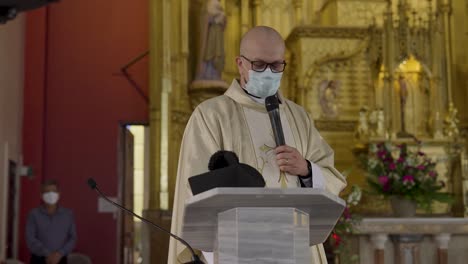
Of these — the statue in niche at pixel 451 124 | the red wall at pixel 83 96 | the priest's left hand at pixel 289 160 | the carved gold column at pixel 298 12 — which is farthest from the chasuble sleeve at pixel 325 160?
the red wall at pixel 83 96

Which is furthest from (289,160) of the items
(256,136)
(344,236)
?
(344,236)

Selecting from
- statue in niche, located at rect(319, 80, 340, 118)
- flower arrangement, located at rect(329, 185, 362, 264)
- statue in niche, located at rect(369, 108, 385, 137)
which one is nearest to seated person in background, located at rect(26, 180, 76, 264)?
flower arrangement, located at rect(329, 185, 362, 264)

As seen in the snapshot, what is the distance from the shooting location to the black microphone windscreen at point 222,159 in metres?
2.63

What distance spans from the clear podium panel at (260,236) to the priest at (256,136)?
0.41 meters

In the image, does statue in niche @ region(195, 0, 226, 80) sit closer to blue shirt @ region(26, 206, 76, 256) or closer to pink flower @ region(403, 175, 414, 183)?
blue shirt @ region(26, 206, 76, 256)

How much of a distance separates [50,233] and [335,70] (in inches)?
182

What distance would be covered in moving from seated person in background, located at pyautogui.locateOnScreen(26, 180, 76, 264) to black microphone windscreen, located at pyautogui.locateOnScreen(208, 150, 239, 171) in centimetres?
556

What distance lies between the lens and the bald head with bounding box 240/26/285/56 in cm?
310

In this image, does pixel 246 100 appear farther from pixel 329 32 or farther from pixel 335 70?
pixel 335 70

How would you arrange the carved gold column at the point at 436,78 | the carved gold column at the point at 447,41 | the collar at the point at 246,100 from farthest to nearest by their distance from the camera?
the carved gold column at the point at 447,41
the carved gold column at the point at 436,78
the collar at the point at 246,100

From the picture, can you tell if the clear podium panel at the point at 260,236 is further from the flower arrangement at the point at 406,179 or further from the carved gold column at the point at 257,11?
the carved gold column at the point at 257,11

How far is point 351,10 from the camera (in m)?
11.1

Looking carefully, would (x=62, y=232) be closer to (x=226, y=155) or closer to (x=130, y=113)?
(x=130, y=113)

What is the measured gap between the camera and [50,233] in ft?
26.2
